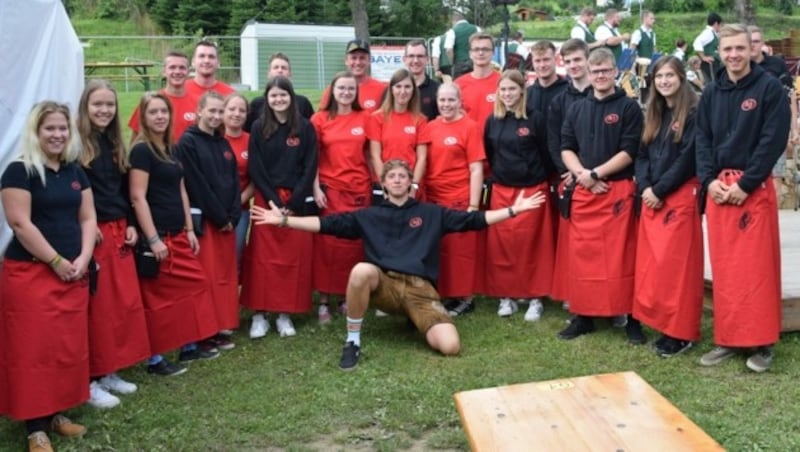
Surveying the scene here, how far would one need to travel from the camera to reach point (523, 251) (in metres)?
6.12

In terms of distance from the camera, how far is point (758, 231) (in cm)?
458

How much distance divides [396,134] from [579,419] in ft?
11.4

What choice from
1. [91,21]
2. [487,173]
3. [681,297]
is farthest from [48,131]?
[91,21]

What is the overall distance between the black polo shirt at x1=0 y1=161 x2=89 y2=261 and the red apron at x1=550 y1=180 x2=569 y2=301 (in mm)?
3299

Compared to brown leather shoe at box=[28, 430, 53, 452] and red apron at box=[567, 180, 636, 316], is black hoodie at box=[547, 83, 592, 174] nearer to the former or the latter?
red apron at box=[567, 180, 636, 316]

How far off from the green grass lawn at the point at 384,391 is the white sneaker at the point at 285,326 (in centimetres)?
7

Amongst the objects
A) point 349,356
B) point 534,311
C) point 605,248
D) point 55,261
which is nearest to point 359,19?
point 534,311

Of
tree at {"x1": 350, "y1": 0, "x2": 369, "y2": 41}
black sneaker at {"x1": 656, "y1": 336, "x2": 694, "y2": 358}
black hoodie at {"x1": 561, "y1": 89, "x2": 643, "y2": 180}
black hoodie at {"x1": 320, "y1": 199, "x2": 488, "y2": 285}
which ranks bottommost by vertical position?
black sneaker at {"x1": 656, "y1": 336, "x2": 694, "y2": 358}

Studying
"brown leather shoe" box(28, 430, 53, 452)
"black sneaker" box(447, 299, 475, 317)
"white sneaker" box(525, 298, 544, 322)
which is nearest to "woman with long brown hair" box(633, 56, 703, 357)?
"white sneaker" box(525, 298, 544, 322)

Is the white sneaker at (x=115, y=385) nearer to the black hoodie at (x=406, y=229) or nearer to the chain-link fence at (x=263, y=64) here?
the black hoodie at (x=406, y=229)

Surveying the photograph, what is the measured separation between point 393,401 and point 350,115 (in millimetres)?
2371

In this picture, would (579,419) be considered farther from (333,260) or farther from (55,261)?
(333,260)

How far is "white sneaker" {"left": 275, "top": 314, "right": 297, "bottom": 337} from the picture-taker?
5.78 metres

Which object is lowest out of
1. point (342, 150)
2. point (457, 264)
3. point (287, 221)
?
point (457, 264)
